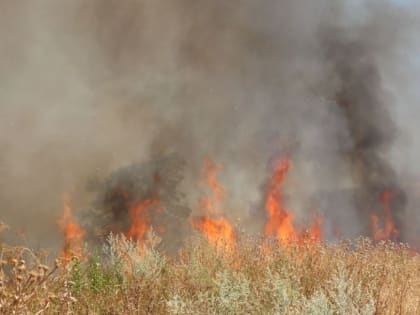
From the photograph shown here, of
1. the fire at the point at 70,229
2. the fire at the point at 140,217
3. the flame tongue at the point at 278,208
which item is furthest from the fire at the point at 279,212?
the fire at the point at 70,229

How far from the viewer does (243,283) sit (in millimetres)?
5738

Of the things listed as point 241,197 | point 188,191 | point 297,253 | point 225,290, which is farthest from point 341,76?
point 225,290

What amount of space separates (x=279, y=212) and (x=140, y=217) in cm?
470

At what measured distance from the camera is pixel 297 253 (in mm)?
6773

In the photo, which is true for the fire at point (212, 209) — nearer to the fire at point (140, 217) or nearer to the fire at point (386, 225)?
the fire at point (140, 217)

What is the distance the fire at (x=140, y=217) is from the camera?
13.9 meters

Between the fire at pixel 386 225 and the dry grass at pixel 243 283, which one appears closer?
the dry grass at pixel 243 283

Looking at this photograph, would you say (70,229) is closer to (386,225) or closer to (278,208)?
(278,208)

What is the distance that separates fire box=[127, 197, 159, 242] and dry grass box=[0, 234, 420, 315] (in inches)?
234

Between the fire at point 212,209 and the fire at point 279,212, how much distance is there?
154 cm

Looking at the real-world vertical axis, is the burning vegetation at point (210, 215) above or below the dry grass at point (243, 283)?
above

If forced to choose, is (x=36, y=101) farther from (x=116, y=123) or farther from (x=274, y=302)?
(x=274, y=302)

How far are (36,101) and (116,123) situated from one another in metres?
2.67

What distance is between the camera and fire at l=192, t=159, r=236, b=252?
1442 centimetres
